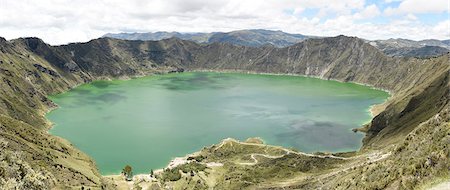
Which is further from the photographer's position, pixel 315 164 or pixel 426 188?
pixel 315 164

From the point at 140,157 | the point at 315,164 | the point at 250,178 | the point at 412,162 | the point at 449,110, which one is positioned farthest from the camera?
the point at 140,157

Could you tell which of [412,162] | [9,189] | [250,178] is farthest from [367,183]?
[250,178]

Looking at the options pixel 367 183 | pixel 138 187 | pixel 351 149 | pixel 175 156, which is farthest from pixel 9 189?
pixel 351 149

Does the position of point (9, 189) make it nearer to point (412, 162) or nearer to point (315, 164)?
point (412, 162)

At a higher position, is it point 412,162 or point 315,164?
point 412,162

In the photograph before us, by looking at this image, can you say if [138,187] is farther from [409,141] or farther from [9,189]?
[409,141]

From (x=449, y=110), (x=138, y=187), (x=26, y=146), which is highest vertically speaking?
(x=449, y=110)

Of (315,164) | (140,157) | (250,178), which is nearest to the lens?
(250,178)

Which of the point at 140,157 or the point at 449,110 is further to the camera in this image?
the point at 140,157

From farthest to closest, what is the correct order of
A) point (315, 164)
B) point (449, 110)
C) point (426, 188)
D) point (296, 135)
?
point (296, 135), point (315, 164), point (449, 110), point (426, 188)
